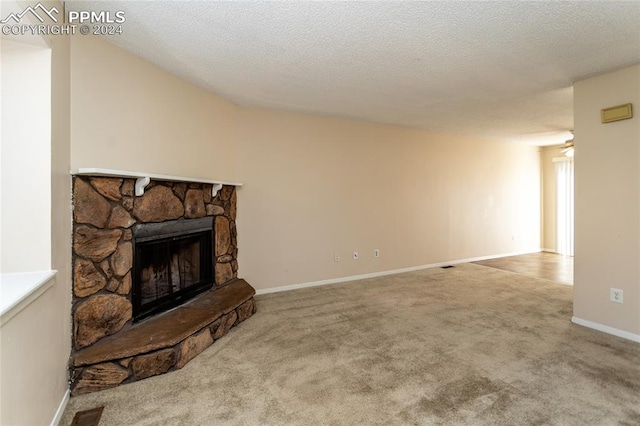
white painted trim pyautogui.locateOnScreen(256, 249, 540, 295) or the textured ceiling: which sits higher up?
the textured ceiling

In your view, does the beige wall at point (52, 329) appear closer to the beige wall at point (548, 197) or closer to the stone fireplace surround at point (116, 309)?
the stone fireplace surround at point (116, 309)

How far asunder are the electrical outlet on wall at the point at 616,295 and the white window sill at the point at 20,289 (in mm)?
4163

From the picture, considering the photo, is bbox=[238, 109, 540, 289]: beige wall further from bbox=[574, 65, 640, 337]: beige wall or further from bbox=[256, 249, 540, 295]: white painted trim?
bbox=[574, 65, 640, 337]: beige wall

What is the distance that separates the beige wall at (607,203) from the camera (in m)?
2.62

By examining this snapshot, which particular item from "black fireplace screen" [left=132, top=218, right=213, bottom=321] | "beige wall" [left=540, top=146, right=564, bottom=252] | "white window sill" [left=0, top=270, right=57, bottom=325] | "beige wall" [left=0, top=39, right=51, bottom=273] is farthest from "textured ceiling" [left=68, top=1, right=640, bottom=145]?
"beige wall" [left=540, top=146, right=564, bottom=252]

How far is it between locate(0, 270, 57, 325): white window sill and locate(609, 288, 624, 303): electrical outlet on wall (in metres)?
4.16

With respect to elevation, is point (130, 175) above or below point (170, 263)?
above

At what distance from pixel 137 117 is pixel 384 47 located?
2.04m

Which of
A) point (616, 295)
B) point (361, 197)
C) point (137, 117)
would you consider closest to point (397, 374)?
point (616, 295)

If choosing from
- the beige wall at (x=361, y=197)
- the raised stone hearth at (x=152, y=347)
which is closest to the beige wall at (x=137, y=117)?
the beige wall at (x=361, y=197)

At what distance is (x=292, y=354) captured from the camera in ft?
7.84

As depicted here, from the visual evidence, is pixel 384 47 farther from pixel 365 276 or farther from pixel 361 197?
pixel 365 276

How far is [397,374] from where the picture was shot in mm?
2090

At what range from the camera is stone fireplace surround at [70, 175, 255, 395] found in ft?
6.38
